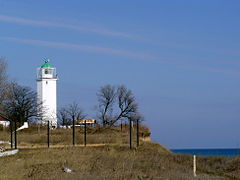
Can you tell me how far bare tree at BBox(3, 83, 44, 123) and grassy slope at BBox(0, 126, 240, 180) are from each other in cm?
3653

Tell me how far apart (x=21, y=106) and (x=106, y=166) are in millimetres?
45349

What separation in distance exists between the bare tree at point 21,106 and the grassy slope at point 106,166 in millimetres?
36533

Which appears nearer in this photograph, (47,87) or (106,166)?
(106,166)

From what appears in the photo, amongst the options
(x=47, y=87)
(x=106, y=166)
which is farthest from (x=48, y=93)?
(x=106, y=166)

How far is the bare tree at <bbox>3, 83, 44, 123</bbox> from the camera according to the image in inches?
2709

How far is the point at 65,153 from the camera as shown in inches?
1209

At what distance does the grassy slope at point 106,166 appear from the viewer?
23.2m

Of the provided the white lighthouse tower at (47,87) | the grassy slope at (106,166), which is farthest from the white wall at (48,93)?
the grassy slope at (106,166)

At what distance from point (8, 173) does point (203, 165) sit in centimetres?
1233

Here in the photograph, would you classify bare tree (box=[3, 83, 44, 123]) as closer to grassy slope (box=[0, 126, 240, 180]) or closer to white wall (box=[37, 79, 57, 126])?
white wall (box=[37, 79, 57, 126])

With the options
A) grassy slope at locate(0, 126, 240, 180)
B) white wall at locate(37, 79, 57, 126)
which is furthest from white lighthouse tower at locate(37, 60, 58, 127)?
grassy slope at locate(0, 126, 240, 180)

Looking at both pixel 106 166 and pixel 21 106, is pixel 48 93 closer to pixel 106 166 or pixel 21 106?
pixel 21 106

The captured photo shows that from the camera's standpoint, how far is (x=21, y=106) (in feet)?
231

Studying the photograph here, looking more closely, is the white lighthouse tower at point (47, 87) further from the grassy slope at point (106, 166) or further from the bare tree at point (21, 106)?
the grassy slope at point (106, 166)
